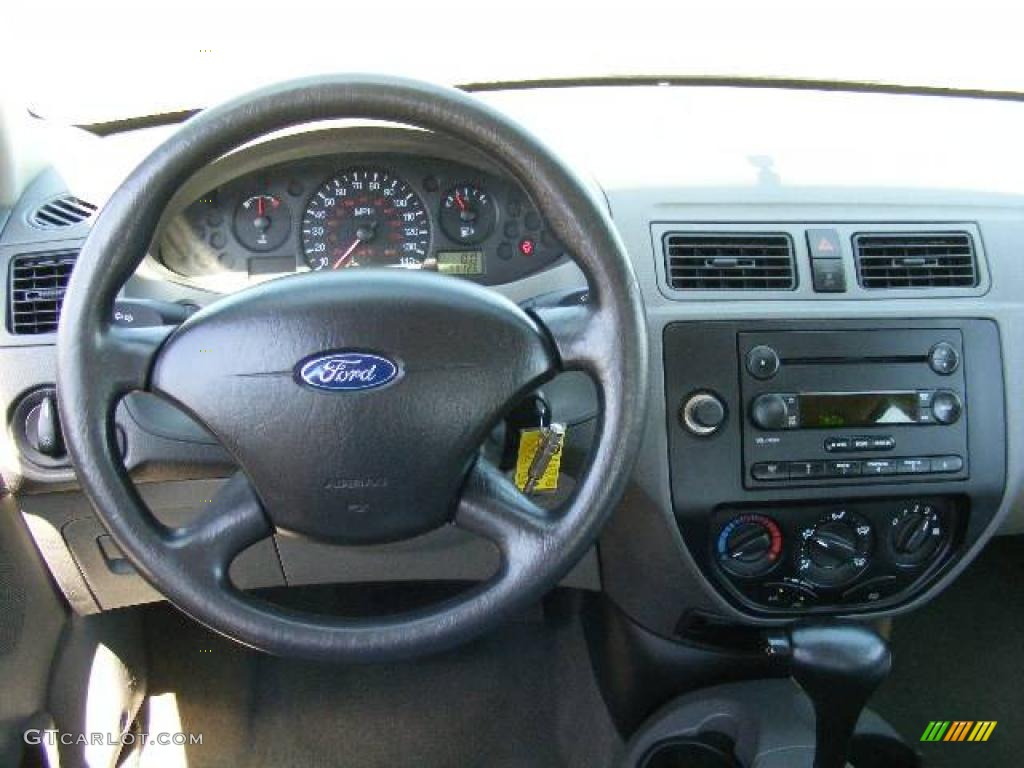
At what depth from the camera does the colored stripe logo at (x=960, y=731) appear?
220 cm

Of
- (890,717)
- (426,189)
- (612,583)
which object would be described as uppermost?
(426,189)

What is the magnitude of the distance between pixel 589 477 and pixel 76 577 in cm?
107

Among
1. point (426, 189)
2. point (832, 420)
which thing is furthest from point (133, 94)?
point (832, 420)

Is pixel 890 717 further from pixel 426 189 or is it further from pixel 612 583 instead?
pixel 426 189

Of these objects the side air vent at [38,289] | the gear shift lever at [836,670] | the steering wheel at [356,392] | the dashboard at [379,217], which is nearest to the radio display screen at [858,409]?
the gear shift lever at [836,670]

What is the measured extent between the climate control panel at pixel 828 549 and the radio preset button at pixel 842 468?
2.3 inches

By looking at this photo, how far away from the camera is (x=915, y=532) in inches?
67.4

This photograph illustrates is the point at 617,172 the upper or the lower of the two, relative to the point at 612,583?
upper

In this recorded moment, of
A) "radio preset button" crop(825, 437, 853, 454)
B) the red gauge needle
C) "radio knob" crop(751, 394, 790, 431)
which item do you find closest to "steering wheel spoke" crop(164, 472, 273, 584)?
the red gauge needle

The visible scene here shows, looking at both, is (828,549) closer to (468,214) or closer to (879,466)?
(879,466)

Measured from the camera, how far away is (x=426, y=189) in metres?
1.64

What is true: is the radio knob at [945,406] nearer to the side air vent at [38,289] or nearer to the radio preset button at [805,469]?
the radio preset button at [805,469]

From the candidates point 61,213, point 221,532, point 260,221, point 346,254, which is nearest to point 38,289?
point 61,213

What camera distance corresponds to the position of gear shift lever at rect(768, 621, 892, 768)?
1482mm
